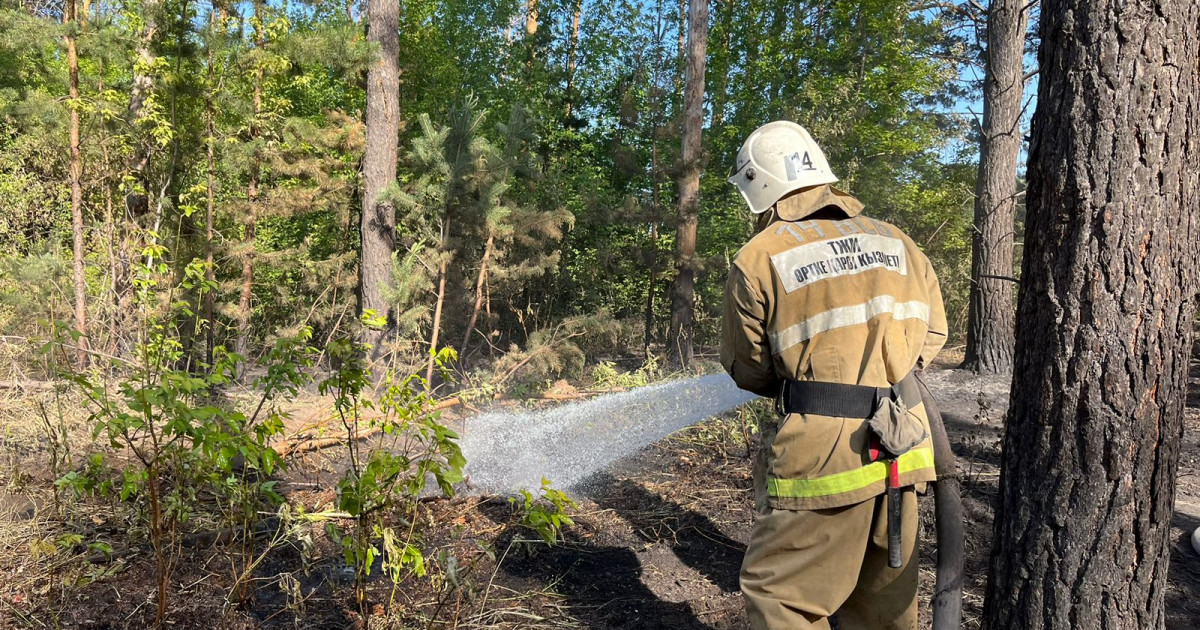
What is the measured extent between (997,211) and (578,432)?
18.3 feet

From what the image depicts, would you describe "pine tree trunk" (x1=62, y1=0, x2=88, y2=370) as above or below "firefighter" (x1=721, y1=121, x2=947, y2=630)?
above

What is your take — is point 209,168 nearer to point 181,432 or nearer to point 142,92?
point 142,92

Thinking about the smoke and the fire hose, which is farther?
the smoke

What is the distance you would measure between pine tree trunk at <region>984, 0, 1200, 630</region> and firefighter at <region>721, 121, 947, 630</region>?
38 centimetres

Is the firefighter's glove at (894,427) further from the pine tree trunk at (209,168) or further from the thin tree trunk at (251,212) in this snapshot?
the pine tree trunk at (209,168)

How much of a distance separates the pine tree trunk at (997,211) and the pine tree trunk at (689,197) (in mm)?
4366

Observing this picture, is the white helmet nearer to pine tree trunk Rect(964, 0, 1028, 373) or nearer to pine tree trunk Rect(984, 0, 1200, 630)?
pine tree trunk Rect(984, 0, 1200, 630)

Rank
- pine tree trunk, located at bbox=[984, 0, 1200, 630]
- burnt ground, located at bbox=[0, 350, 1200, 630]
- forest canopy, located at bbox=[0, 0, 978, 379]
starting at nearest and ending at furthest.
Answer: pine tree trunk, located at bbox=[984, 0, 1200, 630] → burnt ground, located at bbox=[0, 350, 1200, 630] → forest canopy, located at bbox=[0, 0, 978, 379]

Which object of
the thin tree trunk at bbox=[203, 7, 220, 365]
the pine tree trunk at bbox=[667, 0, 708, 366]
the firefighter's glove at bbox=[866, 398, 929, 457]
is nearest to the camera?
the firefighter's glove at bbox=[866, 398, 929, 457]

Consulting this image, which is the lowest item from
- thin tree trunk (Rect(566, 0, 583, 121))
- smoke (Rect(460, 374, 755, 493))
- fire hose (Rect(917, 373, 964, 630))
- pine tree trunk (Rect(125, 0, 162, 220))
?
smoke (Rect(460, 374, 755, 493))

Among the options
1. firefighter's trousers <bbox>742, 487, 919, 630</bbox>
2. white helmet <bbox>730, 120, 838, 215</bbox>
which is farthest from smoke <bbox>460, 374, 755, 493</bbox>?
white helmet <bbox>730, 120, 838, 215</bbox>

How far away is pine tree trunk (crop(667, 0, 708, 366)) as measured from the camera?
1180 centimetres

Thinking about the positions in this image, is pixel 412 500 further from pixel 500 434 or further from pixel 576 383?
pixel 576 383

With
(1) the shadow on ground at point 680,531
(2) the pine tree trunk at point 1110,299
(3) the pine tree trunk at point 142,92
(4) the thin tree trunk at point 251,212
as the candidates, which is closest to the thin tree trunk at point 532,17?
(4) the thin tree trunk at point 251,212
